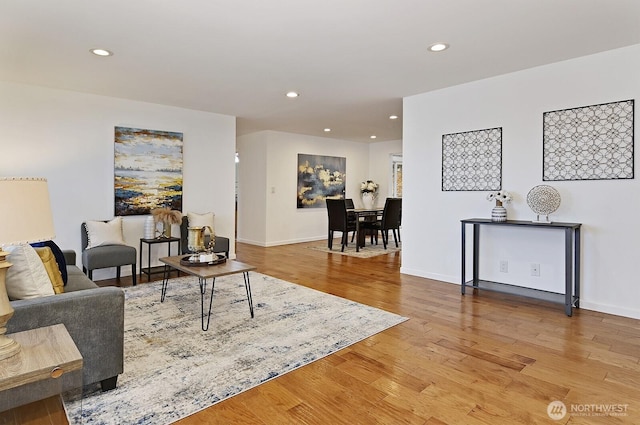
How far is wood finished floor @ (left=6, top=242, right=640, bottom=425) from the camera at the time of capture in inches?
72.9

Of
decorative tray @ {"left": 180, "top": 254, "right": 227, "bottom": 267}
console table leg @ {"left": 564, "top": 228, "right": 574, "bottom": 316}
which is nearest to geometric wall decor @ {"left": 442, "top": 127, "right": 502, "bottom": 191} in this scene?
console table leg @ {"left": 564, "top": 228, "right": 574, "bottom": 316}

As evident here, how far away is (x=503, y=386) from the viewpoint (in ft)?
6.95

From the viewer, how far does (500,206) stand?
3.89 metres

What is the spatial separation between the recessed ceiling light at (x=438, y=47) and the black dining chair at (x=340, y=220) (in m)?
3.79

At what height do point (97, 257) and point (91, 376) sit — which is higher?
point (97, 257)

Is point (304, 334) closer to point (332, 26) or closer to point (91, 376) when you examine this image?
point (91, 376)

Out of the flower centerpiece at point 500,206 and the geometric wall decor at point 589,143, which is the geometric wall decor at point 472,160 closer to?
the flower centerpiece at point 500,206

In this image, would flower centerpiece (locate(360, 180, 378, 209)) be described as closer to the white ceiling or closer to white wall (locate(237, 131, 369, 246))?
white wall (locate(237, 131, 369, 246))

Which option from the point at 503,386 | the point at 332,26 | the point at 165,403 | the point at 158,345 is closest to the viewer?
the point at 165,403

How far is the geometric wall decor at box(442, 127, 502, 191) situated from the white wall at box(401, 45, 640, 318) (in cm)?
8

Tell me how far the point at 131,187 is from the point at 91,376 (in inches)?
141

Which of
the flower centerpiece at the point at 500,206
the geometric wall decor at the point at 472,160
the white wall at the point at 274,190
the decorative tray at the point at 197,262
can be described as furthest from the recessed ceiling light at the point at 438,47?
the white wall at the point at 274,190

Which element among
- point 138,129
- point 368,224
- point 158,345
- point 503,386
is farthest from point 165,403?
point 368,224

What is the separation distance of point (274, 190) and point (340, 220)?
5.40 ft
